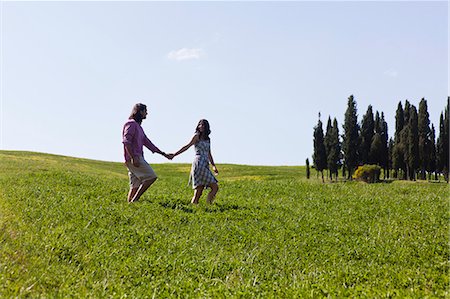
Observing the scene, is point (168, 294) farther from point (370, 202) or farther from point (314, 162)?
point (314, 162)

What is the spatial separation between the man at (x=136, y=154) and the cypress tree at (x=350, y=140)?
70.0 meters

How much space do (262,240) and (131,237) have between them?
107 inches

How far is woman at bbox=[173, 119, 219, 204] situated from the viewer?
13508 millimetres

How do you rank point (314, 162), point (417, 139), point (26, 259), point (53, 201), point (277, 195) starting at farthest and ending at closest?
point (314, 162) → point (417, 139) → point (277, 195) → point (53, 201) → point (26, 259)

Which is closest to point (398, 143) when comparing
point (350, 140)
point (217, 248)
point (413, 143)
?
point (413, 143)

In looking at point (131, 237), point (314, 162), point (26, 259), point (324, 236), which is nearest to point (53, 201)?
point (131, 237)

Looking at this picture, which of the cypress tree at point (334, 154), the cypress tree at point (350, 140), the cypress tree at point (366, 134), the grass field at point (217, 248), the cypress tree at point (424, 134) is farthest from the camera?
the cypress tree at point (366, 134)

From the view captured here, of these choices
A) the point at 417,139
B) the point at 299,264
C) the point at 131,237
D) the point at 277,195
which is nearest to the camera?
the point at 299,264

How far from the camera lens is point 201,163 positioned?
13.7 meters

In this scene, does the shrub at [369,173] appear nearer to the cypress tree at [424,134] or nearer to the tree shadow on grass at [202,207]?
the cypress tree at [424,134]

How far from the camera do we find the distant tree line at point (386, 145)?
74.9 meters

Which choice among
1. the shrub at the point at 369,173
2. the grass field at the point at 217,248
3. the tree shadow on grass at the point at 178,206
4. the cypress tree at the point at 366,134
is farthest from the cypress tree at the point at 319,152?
the tree shadow on grass at the point at 178,206

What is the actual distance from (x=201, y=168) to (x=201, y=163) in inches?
7.1

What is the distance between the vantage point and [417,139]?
245 feet
